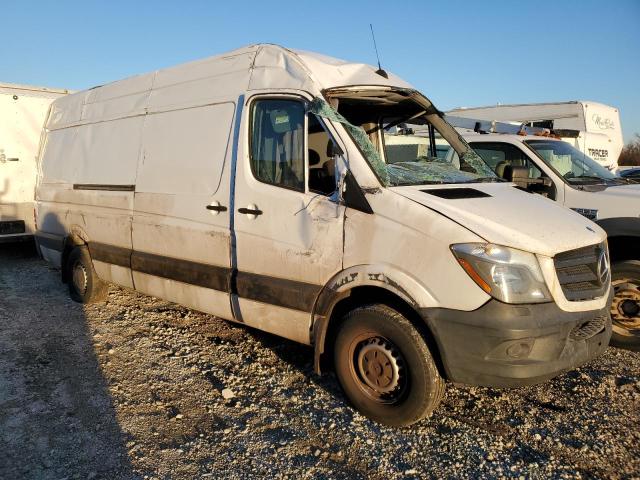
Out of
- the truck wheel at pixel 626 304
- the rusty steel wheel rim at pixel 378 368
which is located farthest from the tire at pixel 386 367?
the truck wheel at pixel 626 304

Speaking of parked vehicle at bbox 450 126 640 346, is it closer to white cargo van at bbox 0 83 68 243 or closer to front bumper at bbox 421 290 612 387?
front bumper at bbox 421 290 612 387

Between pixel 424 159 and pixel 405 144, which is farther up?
pixel 405 144

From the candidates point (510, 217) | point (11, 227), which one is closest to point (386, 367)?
point (510, 217)

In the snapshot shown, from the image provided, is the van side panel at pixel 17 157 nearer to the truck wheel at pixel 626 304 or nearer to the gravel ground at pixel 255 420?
the gravel ground at pixel 255 420

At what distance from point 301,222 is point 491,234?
4.37ft

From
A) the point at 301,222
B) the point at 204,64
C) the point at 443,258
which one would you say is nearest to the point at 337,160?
the point at 301,222

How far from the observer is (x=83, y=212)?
229 inches

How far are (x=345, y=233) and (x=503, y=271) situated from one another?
1041mm

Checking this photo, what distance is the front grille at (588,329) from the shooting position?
302 centimetres

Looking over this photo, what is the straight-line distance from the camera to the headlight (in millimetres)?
2793

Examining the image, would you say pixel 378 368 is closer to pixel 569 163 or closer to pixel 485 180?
pixel 485 180

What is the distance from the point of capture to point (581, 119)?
35.9ft

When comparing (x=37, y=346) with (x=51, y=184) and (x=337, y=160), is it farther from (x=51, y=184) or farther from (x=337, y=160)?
(x=337, y=160)

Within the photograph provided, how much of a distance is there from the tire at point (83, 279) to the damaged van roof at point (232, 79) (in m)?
1.67
